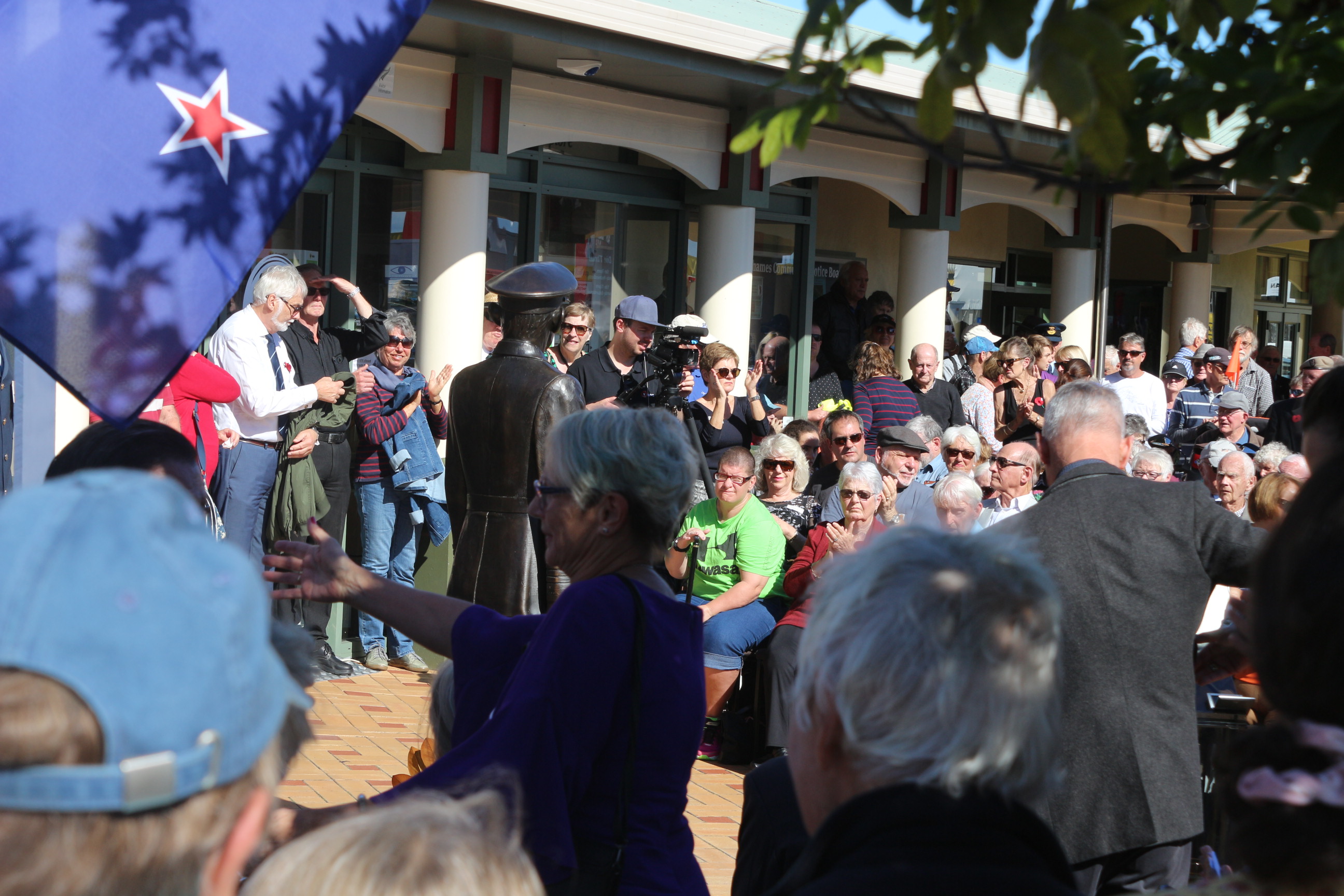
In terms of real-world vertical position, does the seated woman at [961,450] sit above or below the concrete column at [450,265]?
below

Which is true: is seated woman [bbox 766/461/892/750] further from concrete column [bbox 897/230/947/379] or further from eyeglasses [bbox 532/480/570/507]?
concrete column [bbox 897/230/947/379]

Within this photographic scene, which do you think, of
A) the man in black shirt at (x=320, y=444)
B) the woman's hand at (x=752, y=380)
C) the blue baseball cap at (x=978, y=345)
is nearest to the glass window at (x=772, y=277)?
the blue baseball cap at (x=978, y=345)

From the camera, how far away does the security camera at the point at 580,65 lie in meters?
9.33

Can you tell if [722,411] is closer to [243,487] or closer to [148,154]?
[243,487]

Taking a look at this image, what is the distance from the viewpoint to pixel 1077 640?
136 inches

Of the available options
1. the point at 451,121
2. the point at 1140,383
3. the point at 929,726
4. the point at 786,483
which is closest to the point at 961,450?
the point at 786,483

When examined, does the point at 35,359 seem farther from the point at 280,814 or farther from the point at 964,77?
the point at 964,77

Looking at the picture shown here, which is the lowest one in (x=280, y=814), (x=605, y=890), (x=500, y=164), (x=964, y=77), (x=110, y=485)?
(x=605, y=890)

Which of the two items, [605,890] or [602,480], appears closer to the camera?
[605,890]

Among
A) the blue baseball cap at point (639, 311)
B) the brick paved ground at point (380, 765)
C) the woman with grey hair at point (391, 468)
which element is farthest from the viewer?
the woman with grey hair at point (391, 468)

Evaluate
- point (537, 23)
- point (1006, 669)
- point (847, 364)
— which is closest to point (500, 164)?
point (537, 23)

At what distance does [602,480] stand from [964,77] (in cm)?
126

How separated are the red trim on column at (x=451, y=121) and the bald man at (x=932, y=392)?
3715 mm

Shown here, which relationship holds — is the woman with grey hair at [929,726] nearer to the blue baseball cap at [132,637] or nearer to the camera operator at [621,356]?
the blue baseball cap at [132,637]
